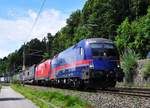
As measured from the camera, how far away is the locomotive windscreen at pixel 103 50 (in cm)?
3181

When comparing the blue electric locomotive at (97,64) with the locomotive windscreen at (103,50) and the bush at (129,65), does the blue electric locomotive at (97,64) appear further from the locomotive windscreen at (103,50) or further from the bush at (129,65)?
the bush at (129,65)

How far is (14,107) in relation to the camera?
2145 centimetres

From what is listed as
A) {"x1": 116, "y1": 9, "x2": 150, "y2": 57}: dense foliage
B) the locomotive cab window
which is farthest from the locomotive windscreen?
{"x1": 116, "y1": 9, "x2": 150, "y2": 57}: dense foliage

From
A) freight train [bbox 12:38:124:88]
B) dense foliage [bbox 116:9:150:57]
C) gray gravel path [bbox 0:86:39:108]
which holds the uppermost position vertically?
dense foliage [bbox 116:9:150:57]

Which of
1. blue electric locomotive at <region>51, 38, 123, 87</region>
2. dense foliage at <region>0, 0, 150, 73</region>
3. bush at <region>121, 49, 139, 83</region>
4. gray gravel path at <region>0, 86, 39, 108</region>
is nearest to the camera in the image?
gray gravel path at <region>0, 86, 39, 108</region>

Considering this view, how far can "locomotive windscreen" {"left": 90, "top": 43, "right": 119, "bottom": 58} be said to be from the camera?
31.8 metres

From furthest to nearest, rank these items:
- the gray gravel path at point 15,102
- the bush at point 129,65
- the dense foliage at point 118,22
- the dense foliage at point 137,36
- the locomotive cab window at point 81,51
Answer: the dense foliage at point 118,22 < the dense foliage at point 137,36 < the bush at point 129,65 < the locomotive cab window at point 81,51 < the gray gravel path at point 15,102

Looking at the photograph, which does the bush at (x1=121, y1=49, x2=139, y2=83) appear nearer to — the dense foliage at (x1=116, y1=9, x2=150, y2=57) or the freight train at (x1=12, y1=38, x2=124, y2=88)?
the freight train at (x1=12, y1=38, x2=124, y2=88)

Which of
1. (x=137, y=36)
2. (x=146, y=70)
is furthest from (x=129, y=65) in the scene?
(x=137, y=36)

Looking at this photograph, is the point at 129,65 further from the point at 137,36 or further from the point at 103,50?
the point at 137,36

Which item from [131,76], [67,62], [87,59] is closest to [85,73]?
[87,59]

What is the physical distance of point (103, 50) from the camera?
3184 cm

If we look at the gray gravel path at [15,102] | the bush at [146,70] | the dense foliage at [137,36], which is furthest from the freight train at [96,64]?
the dense foliage at [137,36]

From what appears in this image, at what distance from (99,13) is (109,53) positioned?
236 feet
